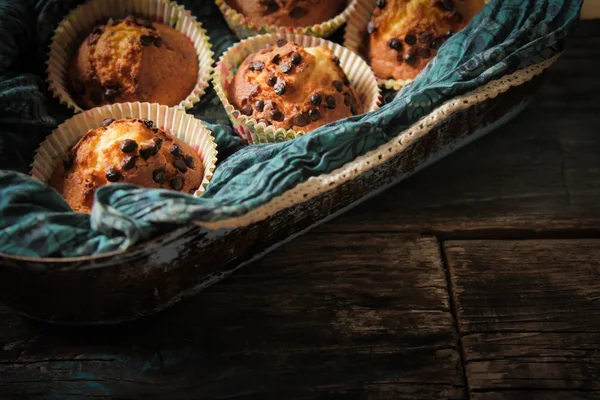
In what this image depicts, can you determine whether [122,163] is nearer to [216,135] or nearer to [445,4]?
[216,135]

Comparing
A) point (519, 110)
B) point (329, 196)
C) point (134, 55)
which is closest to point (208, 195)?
point (329, 196)

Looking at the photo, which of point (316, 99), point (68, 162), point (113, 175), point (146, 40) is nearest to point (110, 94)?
point (146, 40)

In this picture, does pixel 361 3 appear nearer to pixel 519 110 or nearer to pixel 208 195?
pixel 519 110

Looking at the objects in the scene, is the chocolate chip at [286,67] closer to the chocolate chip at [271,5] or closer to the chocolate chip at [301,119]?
the chocolate chip at [301,119]

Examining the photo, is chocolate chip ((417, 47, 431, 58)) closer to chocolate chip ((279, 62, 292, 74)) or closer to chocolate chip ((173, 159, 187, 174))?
chocolate chip ((279, 62, 292, 74))

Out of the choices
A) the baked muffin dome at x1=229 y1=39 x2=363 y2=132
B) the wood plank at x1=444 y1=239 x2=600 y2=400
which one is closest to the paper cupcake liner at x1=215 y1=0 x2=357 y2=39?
the baked muffin dome at x1=229 y1=39 x2=363 y2=132

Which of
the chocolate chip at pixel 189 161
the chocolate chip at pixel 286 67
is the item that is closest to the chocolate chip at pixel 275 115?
the chocolate chip at pixel 286 67
